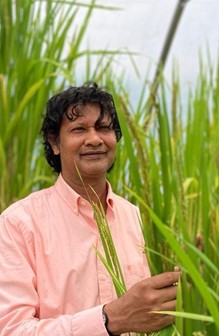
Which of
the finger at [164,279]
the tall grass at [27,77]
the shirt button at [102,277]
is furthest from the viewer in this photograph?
the tall grass at [27,77]

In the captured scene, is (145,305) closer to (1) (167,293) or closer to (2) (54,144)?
(1) (167,293)

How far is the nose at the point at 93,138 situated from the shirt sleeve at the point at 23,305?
0.14m

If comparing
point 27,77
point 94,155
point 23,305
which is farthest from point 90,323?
point 27,77

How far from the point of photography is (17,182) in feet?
6.66

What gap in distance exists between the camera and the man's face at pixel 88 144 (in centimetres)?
110

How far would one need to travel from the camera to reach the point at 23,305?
106 centimetres

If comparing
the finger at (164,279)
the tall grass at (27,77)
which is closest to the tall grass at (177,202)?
the finger at (164,279)

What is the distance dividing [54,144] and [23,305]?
0.25 m

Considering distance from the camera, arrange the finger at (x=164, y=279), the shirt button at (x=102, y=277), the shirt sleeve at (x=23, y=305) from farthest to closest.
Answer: the shirt button at (x=102, y=277)
the shirt sleeve at (x=23, y=305)
the finger at (x=164, y=279)

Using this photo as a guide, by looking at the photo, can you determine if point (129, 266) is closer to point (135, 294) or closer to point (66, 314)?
point (66, 314)

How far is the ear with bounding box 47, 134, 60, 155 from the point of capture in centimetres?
120

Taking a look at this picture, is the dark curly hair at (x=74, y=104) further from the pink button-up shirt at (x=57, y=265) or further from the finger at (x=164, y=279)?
the finger at (x=164, y=279)

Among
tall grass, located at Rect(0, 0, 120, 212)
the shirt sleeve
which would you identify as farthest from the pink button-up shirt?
tall grass, located at Rect(0, 0, 120, 212)

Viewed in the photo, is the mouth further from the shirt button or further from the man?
the shirt button
